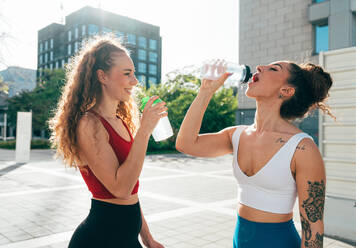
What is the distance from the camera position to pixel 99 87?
6.28ft

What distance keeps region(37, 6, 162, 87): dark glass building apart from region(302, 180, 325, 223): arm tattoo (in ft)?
187

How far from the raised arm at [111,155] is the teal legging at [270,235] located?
71cm

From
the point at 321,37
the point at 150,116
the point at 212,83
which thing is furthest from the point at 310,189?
the point at 321,37

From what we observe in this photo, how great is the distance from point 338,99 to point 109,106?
4255mm

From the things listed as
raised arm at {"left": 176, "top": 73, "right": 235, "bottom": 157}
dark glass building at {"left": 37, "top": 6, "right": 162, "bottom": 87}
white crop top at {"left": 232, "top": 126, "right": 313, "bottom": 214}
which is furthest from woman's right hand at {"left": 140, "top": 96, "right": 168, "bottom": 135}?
dark glass building at {"left": 37, "top": 6, "right": 162, "bottom": 87}

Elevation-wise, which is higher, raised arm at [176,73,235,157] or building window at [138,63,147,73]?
building window at [138,63,147,73]

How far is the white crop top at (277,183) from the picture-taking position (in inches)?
66.4

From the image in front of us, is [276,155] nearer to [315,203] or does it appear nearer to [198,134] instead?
[315,203]

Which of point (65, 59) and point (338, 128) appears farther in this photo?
point (65, 59)

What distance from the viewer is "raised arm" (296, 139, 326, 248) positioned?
64.4 inches

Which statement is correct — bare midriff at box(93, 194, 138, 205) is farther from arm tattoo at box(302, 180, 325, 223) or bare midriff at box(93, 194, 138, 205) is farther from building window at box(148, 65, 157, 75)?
building window at box(148, 65, 157, 75)

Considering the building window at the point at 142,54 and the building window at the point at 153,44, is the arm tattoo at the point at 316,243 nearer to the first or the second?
the building window at the point at 142,54

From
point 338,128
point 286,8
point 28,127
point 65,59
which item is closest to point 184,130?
point 338,128

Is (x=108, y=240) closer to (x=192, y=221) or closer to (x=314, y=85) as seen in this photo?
(x=314, y=85)
